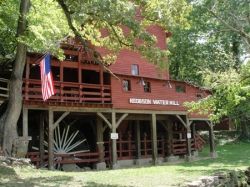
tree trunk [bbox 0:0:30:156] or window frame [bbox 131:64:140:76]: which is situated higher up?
window frame [bbox 131:64:140:76]

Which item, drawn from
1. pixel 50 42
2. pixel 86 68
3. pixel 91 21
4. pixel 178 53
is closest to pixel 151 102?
pixel 86 68

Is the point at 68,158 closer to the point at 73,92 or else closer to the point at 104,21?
the point at 73,92

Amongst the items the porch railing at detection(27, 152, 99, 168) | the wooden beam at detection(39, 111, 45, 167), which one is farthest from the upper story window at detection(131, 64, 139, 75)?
the wooden beam at detection(39, 111, 45, 167)

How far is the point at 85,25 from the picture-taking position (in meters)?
18.1

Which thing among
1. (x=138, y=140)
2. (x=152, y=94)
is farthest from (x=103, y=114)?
(x=138, y=140)

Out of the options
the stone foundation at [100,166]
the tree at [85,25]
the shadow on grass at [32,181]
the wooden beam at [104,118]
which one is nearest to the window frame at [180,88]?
the wooden beam at [104,118]

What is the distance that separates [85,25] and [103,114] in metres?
10.1

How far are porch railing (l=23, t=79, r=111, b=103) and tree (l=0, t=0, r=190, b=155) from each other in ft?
7.75

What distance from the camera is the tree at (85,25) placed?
15148 mm

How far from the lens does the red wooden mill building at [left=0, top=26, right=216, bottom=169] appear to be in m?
24.2

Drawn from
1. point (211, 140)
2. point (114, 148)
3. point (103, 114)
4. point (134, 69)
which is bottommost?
point (114, 148)

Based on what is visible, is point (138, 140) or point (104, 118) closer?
point (104, 118)

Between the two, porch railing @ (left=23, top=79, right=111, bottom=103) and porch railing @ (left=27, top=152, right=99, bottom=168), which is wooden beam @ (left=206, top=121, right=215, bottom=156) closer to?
porch railing @ (left=27, top=152, right=99, bottom=168)

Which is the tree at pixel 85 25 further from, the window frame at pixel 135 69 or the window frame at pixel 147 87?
the window frame at pixel 135 69
